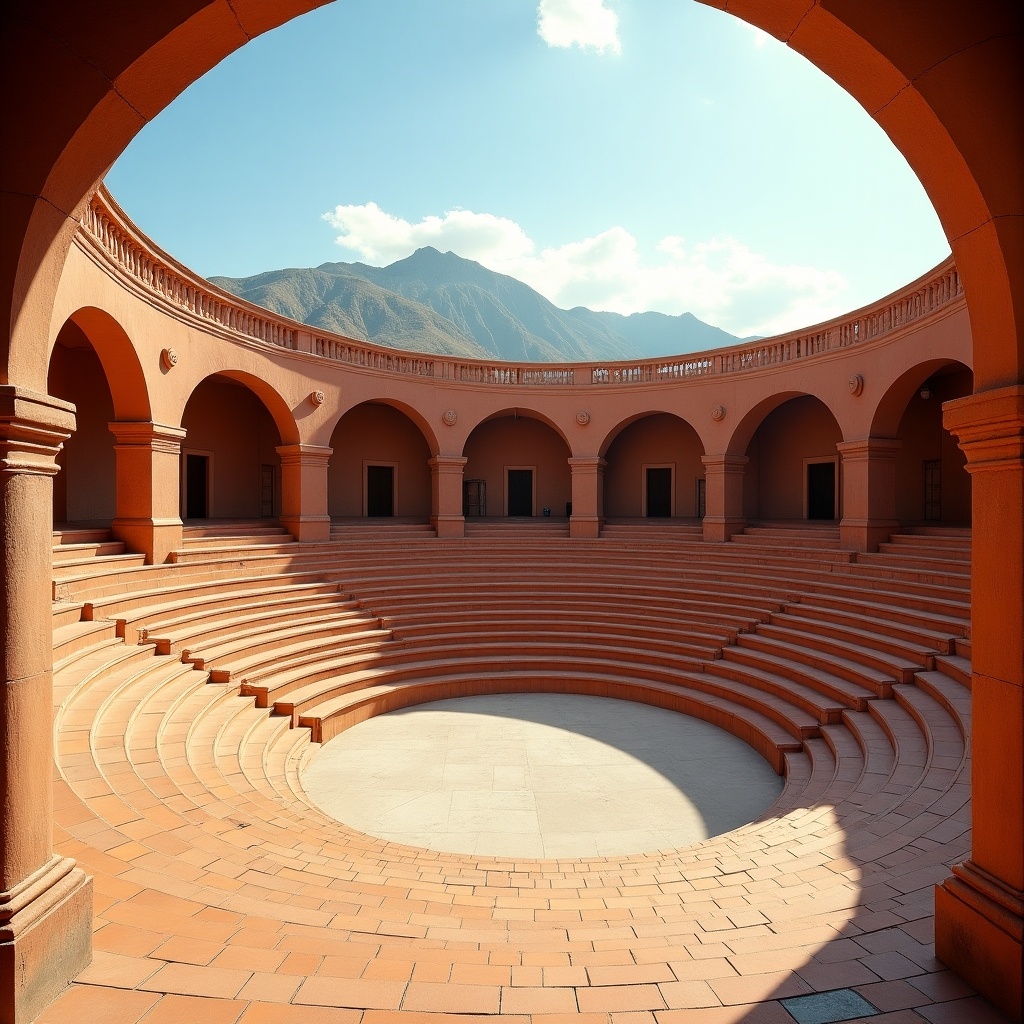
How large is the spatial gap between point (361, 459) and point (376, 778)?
13.6 m

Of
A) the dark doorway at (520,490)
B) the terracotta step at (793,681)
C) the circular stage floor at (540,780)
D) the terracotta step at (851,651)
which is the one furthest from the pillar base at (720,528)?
the circular stage floor at (540,780)

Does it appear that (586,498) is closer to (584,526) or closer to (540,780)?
(584,526)

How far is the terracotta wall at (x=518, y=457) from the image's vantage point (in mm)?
23141

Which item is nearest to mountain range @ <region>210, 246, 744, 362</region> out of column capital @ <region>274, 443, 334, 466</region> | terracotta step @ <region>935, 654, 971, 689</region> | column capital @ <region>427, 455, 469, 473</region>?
column capital @ <region>427, 455, 469, 473</region>

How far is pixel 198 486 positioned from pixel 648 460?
1363cm

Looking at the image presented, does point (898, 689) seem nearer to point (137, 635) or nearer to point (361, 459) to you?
point (137, 635)

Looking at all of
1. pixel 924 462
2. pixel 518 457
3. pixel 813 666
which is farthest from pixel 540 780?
pixel 518 457

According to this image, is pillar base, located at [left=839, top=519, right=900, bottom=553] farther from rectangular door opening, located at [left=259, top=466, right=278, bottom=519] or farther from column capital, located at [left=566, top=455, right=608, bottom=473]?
rectangular door opening, located at [left=259, top=466, right=278, bottom=519]

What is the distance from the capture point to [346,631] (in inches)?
537

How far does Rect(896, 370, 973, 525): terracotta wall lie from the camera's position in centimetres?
1677

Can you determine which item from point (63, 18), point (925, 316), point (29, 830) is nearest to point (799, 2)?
point (63, 18)

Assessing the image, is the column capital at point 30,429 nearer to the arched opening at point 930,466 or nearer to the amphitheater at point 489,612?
the amphitheater at point 489,612

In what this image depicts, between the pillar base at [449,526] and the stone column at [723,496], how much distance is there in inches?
268

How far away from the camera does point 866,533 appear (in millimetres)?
14969
